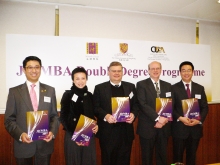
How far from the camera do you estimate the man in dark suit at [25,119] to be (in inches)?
85.1

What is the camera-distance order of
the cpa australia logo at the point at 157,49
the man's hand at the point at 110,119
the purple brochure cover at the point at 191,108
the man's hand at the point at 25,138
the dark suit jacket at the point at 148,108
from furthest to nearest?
the cpa australia logo at the point at 157,49 → the purple brochure cover at the point at 191,108 → the dark suit jacket at the point at 148,108 → the man's hand at the point at 110,119 → the man's hand at the point at 25,138

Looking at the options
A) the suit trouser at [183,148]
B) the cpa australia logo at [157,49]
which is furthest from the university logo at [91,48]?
the suit trouser at [183,148]

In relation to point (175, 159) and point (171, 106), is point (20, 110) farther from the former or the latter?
→ point (175, 159)

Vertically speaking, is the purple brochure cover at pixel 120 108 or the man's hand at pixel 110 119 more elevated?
the purple brochure cover at pixel 120 108

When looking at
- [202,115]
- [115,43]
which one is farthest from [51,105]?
[202,115]

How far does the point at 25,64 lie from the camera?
235 centimetres

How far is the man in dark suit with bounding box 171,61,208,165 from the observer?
114 inches

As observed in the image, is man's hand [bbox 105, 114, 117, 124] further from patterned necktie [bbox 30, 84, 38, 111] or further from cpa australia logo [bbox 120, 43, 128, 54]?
cpa australia logo [bbox 120, 43, 128, 54]

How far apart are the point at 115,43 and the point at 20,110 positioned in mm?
1808

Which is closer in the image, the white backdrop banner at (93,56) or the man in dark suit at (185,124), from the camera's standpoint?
the white backdrop banner at (93,56)

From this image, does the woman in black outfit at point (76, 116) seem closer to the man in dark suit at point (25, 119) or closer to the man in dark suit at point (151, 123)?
the man in dark suit at point (25, 119)

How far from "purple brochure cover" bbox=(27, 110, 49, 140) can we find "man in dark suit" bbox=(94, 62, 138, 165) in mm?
673

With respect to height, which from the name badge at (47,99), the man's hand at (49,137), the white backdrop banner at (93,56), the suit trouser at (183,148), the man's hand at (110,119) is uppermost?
the white backdrop banner at (93,56)

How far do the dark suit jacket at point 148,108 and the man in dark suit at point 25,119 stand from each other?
1.21 m
